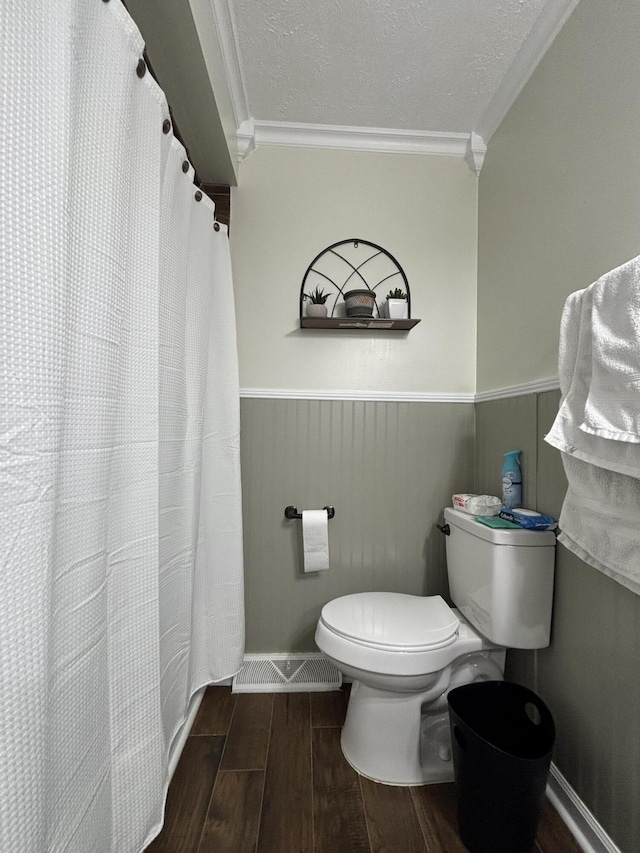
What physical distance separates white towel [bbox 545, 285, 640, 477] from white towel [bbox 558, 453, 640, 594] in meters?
0.04

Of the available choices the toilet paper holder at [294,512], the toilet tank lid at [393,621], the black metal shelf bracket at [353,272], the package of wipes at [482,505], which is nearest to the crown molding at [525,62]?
the black metal shelf bracket at [353,272]

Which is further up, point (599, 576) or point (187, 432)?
point (187, 432)

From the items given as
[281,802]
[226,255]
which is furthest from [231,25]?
[281,802]

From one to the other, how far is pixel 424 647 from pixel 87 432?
41.8 inches

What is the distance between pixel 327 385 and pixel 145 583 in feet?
3.74

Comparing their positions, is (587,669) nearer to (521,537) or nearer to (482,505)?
(521,537)

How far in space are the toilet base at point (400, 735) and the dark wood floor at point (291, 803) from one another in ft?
0.10

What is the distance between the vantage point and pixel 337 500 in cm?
172

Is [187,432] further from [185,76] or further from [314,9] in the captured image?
[314,9]

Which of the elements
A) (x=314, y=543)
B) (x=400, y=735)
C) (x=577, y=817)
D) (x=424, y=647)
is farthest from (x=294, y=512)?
(x=577, y=817)

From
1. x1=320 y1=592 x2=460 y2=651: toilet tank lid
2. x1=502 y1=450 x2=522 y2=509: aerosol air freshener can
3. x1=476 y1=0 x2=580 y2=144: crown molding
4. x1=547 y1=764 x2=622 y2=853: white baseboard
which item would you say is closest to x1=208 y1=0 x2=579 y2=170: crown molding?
x1=476 y1=0 x2=580 y2=144: crown molding

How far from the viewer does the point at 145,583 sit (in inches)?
30.1

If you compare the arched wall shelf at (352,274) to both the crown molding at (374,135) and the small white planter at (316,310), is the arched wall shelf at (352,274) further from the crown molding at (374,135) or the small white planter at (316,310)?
the crown molding at (374,135)

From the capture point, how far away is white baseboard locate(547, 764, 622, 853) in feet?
3.15
